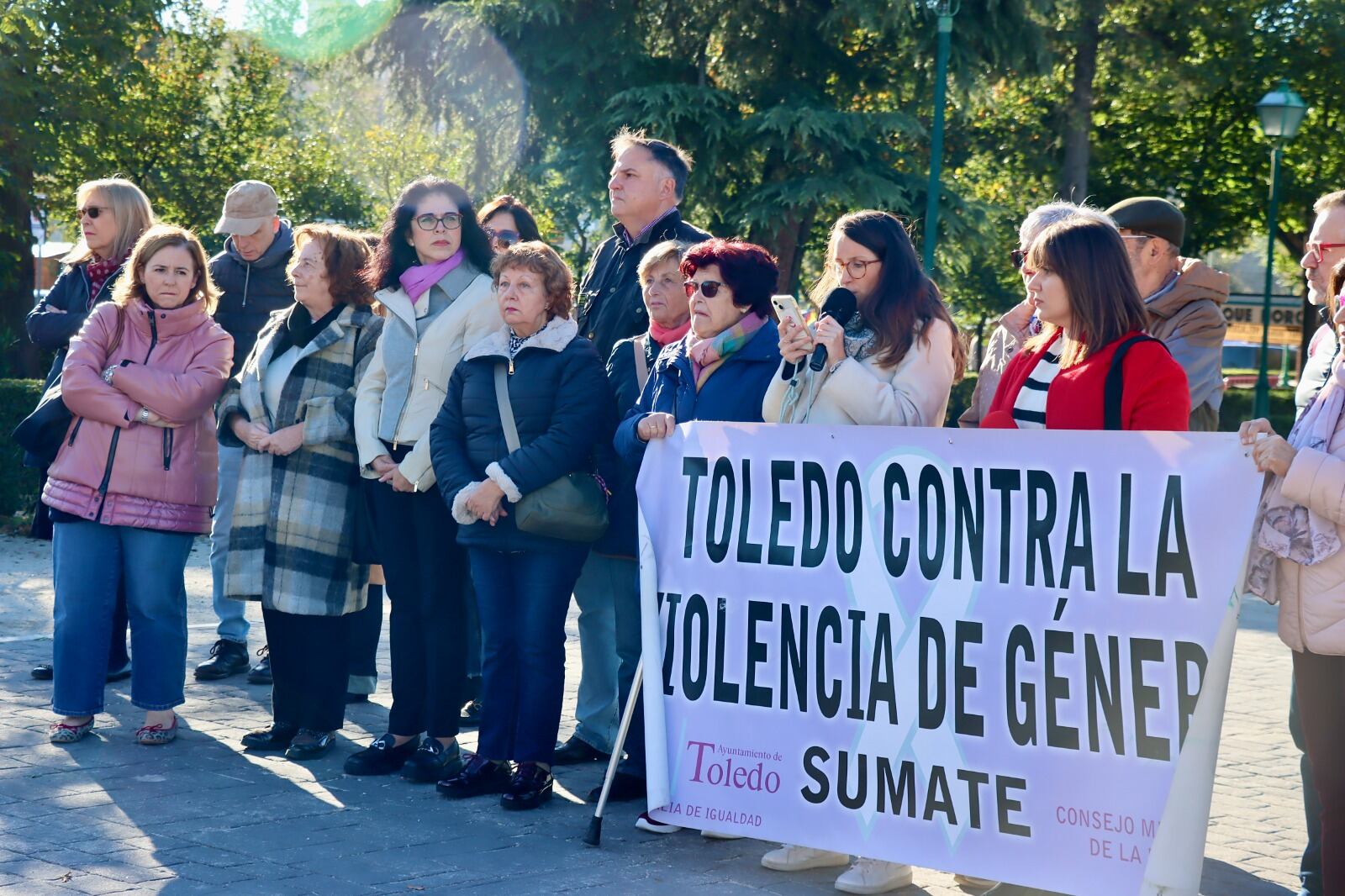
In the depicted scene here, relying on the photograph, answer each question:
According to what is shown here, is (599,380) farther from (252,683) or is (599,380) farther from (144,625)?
(252,683)

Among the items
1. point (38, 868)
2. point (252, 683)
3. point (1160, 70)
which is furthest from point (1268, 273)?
point (38, 868)

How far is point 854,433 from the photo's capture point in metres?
4.71

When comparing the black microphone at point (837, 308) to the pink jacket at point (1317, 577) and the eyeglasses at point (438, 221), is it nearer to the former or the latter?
the pink jacket at point (1317, 577)

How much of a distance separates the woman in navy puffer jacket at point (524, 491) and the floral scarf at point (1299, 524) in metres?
2.40

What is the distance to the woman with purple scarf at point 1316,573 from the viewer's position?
407 centimetres

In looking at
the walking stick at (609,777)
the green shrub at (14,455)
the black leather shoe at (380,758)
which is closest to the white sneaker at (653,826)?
the walking stick at (609,777)

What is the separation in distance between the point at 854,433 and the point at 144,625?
3317mm

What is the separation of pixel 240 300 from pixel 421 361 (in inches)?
85.7

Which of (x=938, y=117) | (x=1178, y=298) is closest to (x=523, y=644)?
(x=1178, y=298)

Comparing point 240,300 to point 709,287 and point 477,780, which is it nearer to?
point 477,780

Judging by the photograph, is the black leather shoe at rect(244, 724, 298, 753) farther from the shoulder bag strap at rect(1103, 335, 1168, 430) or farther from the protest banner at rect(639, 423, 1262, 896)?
the shoulder bag strap at rect(1103, 335, 1168, 430)

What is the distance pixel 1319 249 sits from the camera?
5.13m

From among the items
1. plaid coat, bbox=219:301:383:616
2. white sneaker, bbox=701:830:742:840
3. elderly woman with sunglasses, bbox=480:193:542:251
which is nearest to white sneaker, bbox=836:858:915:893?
white sneaker, bbox=701:830:742:840

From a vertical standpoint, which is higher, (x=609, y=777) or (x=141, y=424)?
(x=141, y=424)
